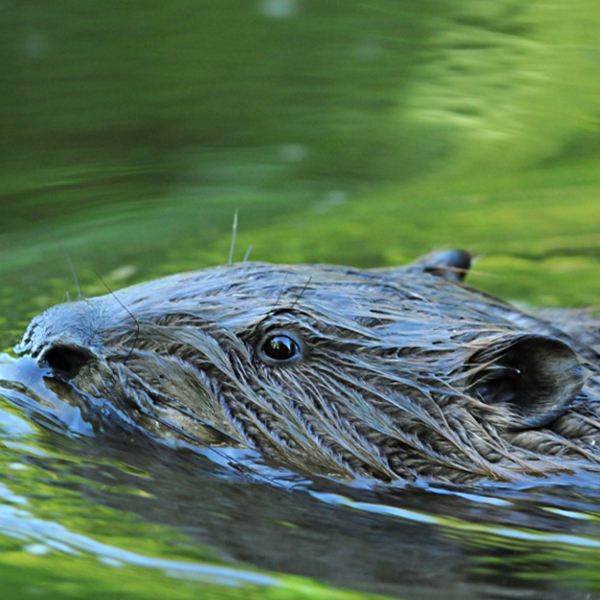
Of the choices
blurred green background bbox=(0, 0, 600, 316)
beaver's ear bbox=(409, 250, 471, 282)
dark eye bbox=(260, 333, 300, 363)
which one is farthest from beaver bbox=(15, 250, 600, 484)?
blurred green background bbox=(0, 0, 600, 316)

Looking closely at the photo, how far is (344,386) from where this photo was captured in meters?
3.44

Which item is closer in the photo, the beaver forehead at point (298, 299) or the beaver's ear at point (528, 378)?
the beaver's ear at point (528, 378)

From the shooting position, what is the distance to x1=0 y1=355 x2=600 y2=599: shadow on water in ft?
8.93

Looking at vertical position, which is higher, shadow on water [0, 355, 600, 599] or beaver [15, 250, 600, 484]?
beaver [15, 250, 600, 484]

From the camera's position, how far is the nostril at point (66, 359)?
350cm

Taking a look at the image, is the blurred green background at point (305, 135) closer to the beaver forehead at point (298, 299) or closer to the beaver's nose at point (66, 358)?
the beaver forehead at point (298, 299)

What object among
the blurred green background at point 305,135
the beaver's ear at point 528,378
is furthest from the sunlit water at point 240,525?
the blurred green background at point 305,135

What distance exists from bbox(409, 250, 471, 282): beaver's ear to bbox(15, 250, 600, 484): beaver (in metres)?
0.78

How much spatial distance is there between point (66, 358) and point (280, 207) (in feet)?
10.5

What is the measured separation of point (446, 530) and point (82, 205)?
12.3 ft

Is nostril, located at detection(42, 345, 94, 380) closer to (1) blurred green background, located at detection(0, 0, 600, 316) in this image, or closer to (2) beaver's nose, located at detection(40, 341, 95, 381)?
(2) beaver's nose, located at detection(40, 341, 95, 381)

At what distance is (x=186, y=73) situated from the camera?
7551mm

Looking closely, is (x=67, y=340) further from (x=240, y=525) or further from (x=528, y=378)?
(x=528, y=378)

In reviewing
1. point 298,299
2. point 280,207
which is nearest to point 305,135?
point 280,207
